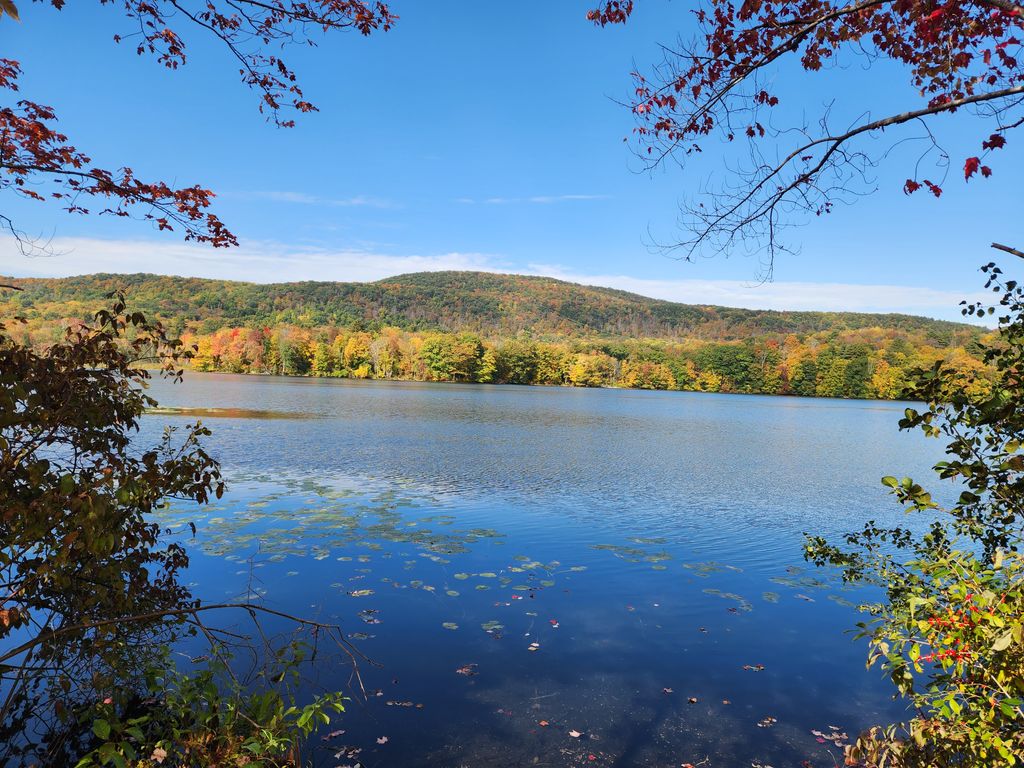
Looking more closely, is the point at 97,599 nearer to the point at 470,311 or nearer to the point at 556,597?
the point at 556,597

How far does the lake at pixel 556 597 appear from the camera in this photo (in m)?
5.26

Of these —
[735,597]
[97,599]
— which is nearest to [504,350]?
[735,597]

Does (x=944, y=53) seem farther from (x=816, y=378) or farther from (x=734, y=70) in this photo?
(x=816, y=378)

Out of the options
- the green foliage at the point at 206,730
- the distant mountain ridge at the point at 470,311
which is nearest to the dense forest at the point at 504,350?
the distant mountain ridge at the point at 470,311

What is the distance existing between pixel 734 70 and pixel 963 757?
173 inches

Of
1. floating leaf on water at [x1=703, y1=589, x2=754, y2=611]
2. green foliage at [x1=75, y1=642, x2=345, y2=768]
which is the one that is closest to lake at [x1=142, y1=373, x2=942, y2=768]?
floating leaf on water at [x1=703, y1=589, x2=754, y2=611]

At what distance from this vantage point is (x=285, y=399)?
140ft

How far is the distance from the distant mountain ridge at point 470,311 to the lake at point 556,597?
105 m

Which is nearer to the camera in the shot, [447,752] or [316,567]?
[447,752]

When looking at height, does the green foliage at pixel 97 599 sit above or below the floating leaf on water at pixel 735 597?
above

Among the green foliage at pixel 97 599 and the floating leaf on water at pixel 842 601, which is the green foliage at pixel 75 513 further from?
the floating leaf on water at pixel 842 601

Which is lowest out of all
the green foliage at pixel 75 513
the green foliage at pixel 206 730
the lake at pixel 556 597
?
the lake at pixel 556 597

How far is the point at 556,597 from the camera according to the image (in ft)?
27.7

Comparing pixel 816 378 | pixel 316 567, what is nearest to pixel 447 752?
pixel 316 567
